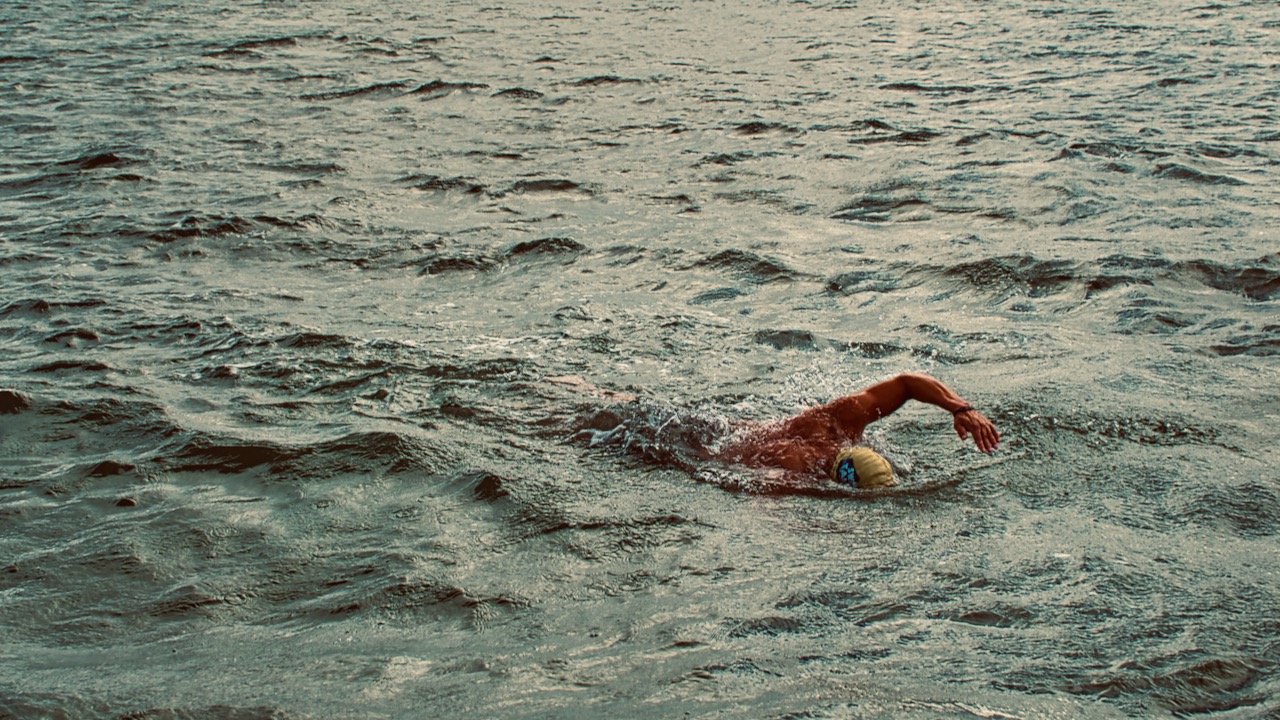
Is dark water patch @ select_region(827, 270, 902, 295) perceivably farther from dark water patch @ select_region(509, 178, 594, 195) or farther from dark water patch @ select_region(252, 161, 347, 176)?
dark water patch @ select_region(252, 161, 347, 176)

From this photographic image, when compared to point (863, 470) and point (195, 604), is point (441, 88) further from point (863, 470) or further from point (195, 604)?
point (195, 604)

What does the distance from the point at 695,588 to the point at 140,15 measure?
2166 cm

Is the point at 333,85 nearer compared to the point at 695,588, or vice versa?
the point at 695,588

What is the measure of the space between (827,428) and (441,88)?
1179 centimetres

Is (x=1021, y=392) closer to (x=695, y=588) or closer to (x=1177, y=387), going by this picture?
(x=1177, y=387)

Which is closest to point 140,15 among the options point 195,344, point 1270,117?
point 195,344

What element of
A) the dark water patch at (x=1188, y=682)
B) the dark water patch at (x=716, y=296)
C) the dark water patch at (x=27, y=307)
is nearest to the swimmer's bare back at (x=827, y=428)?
the dark water patch at (x=1188, y=682)

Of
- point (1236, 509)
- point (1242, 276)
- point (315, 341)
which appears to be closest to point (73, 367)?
point (315, 341)

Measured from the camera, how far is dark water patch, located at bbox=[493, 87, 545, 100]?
16781 millimetres

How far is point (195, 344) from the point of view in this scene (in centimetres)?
833

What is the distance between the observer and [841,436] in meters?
6.76

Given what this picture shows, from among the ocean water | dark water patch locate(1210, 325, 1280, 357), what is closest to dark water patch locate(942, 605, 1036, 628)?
the ocean water

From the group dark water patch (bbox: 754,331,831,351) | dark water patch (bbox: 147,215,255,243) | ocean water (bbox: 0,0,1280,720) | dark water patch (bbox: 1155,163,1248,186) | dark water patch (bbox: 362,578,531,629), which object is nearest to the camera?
ocean water (bbox: 0,0,1280,720)

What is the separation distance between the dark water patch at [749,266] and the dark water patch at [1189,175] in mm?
4278
